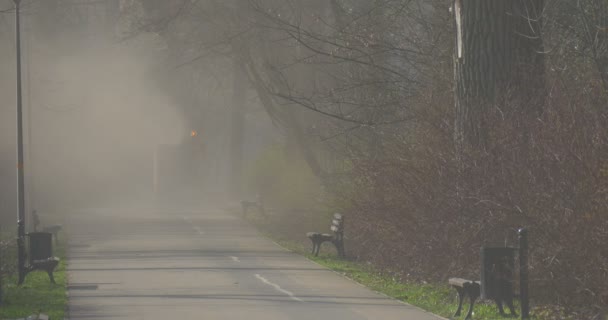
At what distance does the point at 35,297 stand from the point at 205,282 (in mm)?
3198

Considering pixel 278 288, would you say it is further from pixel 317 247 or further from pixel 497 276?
pixel 317 247

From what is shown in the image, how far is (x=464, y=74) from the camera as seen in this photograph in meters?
19.7

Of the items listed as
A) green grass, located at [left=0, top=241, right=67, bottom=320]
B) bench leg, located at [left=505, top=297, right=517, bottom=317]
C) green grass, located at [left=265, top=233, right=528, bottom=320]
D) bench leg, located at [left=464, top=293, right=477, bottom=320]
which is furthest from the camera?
green grass, located at [left=0, top=241, right=67, bottom=320]

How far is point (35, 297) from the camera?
18438 millimetres

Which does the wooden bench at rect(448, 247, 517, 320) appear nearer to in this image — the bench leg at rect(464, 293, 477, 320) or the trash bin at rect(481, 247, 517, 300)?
the trash bin at rect(481, 247, 517, 300)

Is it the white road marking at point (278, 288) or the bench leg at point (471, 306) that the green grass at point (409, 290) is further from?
the white road marking at point (278, 288)

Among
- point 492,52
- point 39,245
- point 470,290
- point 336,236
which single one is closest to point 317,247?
point 336,236

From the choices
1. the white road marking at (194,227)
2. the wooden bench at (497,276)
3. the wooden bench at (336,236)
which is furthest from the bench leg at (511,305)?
the white road marking at (194,227)

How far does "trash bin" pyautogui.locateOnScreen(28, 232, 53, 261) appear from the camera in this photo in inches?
858

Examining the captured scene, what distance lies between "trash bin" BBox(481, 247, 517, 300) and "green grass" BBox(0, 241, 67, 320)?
17.4 feet

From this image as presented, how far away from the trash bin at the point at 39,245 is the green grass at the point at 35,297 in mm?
404

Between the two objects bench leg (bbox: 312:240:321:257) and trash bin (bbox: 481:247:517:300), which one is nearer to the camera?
trash bin (bbox: 481:247:517:300)

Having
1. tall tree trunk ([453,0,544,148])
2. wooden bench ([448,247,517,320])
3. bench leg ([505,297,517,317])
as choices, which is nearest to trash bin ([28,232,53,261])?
tall tree trunk ([453,0,544,148])

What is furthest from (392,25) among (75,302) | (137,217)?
(137,217)
